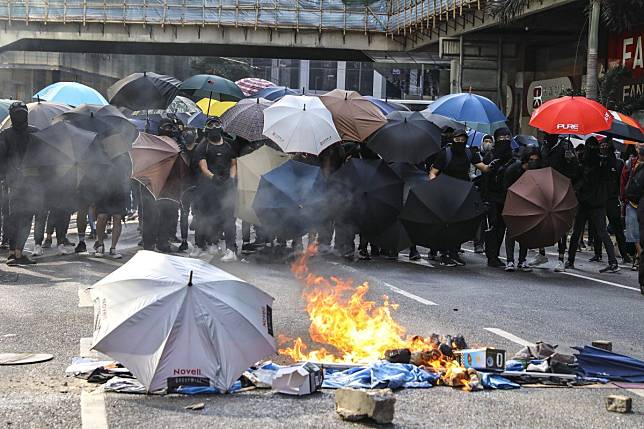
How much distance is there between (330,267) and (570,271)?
3.60 metres

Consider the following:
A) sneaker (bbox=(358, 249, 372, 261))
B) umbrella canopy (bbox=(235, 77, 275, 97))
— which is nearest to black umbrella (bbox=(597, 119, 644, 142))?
sneaker (bbox=(358, 249, 372, 261))

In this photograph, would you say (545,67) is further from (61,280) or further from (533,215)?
(61,280)

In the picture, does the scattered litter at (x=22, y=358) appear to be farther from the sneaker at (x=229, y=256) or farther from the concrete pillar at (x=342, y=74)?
→ the concrete pillar at (x=342, y=74)

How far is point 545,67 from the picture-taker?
3884 centimetres

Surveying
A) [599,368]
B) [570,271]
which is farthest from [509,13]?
[599,368]

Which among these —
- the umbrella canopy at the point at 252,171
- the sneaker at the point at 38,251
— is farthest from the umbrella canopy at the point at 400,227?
the sneaker at the point at 38,251

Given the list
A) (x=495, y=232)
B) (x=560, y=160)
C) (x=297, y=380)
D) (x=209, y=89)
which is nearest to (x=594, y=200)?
(x=560, y=160)

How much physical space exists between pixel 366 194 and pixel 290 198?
124 cm

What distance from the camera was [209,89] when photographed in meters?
21.4

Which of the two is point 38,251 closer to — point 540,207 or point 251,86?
point 540,207

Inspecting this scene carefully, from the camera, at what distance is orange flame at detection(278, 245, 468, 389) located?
24.2 feet

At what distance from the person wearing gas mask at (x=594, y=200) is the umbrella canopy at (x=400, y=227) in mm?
2269

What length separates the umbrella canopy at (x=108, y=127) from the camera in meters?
14.0

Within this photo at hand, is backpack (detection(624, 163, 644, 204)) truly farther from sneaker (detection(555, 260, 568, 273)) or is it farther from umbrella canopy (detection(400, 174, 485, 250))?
umbrella canopy (detection(400, 174, 485, 250))
